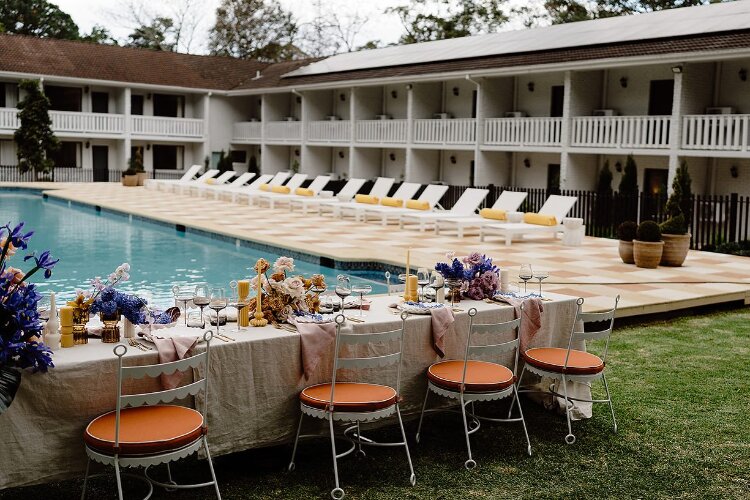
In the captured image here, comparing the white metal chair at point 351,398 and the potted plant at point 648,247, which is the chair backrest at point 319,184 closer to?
the potted plant at point 648,247

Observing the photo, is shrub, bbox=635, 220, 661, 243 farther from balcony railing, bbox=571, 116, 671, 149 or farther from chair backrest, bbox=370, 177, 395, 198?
chair backrest, bbox=370, 177, 395, 198

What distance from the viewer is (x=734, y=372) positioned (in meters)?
7.58

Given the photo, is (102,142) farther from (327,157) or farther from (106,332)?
(106,332)

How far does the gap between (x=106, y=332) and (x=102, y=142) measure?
3446cm

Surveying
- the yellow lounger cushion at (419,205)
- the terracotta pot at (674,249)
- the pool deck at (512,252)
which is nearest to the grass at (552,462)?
the pool deck at (512,252)

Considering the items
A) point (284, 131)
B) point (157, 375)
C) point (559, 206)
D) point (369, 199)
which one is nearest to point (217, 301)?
point (157, 375)

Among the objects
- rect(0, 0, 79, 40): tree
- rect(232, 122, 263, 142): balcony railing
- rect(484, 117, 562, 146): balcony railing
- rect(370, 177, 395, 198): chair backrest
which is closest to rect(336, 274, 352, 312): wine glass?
rect(370, 177, 395, 198): chair backrest

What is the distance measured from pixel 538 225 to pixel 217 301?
1321cm

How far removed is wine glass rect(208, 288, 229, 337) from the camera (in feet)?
16.5

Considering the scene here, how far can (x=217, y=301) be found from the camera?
199 inches

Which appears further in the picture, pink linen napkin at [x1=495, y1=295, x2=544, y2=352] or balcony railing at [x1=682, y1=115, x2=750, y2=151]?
balcony railing at [x1=682, y1=115, x2=750, y2=151]

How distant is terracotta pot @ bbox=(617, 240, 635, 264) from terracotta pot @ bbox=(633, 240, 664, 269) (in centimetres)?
35

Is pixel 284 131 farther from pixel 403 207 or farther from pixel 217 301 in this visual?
pixel 217 301

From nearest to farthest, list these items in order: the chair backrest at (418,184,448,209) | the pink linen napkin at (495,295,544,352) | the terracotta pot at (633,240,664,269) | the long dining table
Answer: the long dining table, the pink linen napkin at (495,295,544,352), the terracotta pot at (633,240,664,269), the chair backrest at (418,184,448,209)
